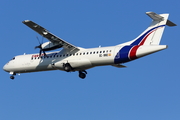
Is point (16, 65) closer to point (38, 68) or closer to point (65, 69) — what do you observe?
point (38, 68)

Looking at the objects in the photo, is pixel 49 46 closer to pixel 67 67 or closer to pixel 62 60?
pixel 62 60

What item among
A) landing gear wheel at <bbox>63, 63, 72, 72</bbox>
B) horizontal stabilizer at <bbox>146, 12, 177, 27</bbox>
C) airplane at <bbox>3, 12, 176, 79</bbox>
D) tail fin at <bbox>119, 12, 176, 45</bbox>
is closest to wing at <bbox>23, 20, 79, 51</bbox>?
airplane at <bbox>3, 12, 176, 79</bbox>

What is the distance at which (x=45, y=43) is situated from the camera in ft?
140

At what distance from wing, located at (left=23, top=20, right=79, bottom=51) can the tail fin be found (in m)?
6.03

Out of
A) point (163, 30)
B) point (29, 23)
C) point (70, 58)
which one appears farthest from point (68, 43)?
point (163, 30)

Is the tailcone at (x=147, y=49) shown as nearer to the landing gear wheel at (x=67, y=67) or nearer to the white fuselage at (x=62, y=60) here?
the white fuselage at (x=62, y=60)

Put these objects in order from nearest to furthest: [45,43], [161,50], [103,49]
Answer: [161,50] → [103,49] → [45,43]

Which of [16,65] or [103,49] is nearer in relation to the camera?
[103,49]

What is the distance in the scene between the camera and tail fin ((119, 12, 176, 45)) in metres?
39.0

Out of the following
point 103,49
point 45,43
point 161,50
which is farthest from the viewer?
point 45,43

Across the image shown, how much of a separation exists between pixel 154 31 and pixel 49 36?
9.59m

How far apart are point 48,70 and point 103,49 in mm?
6384

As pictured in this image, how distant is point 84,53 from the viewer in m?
41.1

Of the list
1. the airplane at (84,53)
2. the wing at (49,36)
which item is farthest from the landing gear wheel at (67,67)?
the wing at (49,36)
